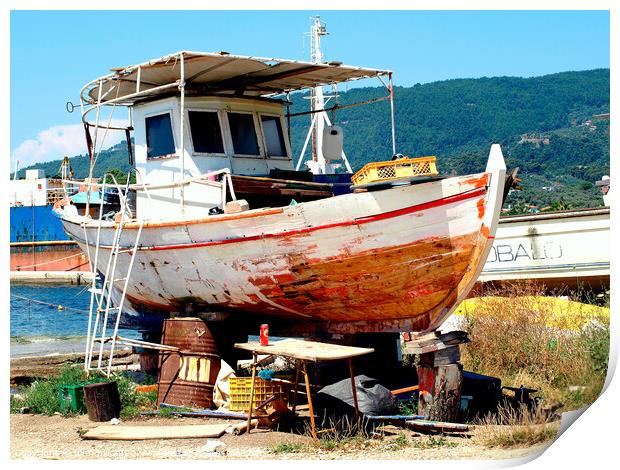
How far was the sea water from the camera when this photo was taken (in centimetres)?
2138

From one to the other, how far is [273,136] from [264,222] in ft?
11.2

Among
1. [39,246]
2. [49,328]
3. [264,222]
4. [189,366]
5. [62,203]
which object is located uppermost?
[62,203]

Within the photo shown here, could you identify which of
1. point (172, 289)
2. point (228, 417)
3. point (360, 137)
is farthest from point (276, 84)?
point (360, 137)

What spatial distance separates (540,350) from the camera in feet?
38.8

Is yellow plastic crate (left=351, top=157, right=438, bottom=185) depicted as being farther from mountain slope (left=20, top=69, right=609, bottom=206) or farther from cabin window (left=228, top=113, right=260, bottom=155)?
mountain slope (left=20, top=69, right=609, bottom=206)

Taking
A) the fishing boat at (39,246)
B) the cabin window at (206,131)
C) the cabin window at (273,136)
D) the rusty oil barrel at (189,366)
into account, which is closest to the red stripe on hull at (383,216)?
the rusty oil barrel at (189,366)

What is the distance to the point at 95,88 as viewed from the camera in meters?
14.0

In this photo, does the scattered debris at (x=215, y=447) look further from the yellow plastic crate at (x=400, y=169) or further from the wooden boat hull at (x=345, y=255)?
the yellow plastic crate at (x=400, y=169)

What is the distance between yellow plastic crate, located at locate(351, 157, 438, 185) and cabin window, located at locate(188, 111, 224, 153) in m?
3.56

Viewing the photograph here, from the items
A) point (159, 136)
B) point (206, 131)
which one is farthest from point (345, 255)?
point (159, 136)

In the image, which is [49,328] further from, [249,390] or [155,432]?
[155,432]

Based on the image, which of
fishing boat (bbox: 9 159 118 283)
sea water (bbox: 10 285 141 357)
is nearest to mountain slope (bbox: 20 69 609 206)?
fishing boat (bbox: 9 159 118 283)

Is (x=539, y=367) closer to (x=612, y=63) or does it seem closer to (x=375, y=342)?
(x=375, y=342)

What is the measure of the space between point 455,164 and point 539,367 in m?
76.8
